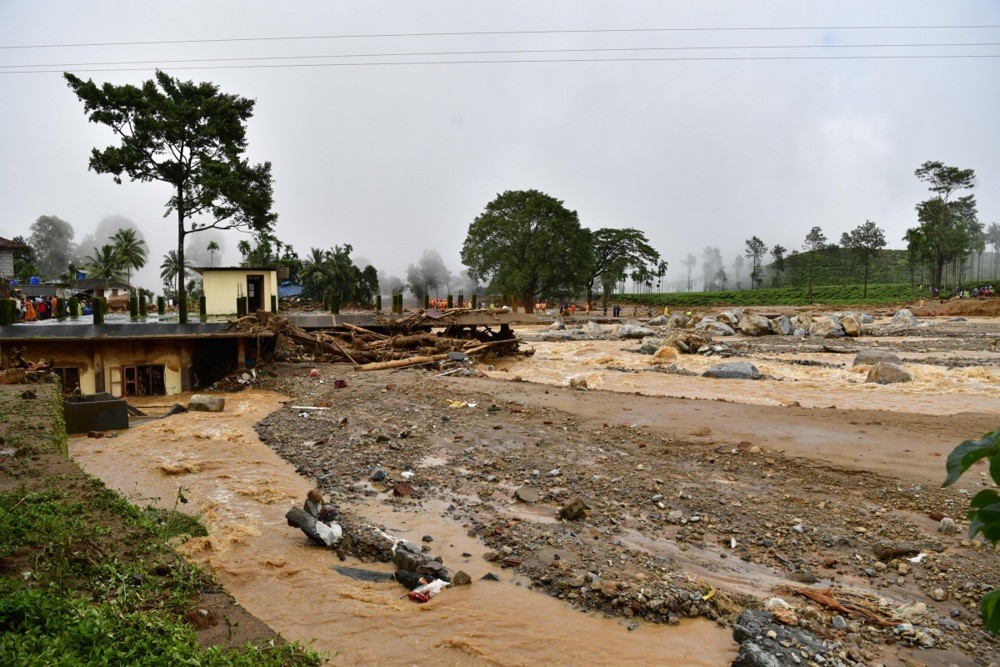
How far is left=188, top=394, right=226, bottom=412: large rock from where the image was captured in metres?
16.5

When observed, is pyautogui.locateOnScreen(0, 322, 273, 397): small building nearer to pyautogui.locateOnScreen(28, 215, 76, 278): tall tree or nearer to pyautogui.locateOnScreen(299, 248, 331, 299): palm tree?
pyautogui.locateOnScreen(299, 248, 331, 299): palm tree

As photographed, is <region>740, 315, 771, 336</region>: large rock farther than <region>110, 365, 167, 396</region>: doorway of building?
Yes

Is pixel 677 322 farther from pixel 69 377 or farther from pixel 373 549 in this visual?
pixel 373 549

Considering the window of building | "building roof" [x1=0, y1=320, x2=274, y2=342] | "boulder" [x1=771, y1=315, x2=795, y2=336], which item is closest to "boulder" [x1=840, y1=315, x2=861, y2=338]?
"boulder" [x1=771, y1=315, x2=795, y2=336]

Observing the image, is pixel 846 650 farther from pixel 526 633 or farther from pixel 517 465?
pixel 517 465

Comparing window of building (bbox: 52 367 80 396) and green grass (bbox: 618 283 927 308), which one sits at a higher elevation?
green grass (bbox: 618 283 927 308)

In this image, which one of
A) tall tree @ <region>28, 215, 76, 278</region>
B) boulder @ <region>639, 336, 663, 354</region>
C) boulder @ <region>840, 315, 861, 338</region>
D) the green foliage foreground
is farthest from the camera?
tall tree @ <region>28, 215, 76, 278</region>

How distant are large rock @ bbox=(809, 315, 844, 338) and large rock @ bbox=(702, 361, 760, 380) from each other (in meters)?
17.3

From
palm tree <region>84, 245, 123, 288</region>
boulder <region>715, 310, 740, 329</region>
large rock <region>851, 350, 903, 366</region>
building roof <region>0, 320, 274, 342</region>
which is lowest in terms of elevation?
large rock <region>851, 350, 903, 366</region>

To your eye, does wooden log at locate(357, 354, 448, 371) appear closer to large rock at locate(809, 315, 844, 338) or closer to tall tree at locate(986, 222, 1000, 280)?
large rock at locate(809, 315, 844, 338)

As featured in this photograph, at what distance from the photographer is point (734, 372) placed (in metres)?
20.5

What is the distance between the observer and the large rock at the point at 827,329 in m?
34.6

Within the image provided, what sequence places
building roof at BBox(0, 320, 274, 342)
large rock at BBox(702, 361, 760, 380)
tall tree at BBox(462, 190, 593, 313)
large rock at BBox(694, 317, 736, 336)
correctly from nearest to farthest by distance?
building roof at BBox(0, 320, 274, 342), large rock at BBox(702, 361, 760, 380), large rock at BBox(694, 317, 736, 336), tall tree at BBox(462, 190, 593, 313)

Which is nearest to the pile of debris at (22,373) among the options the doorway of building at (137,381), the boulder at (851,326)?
the doorway of building at (137,381)
